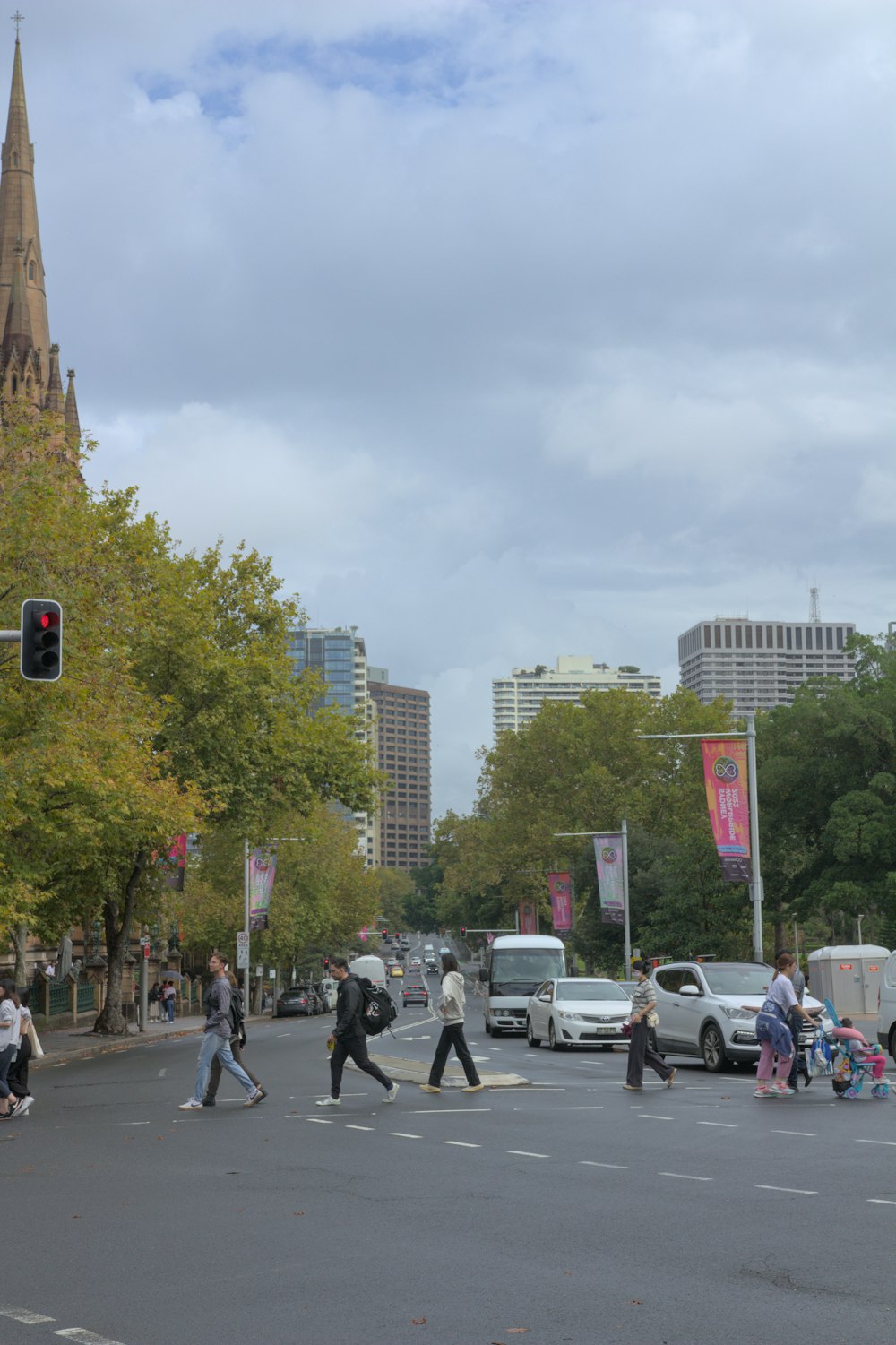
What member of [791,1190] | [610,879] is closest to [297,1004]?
[610,879]

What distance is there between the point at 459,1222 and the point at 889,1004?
44.9 feet

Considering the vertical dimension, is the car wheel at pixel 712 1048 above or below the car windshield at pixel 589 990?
below

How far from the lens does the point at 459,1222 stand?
393 inches

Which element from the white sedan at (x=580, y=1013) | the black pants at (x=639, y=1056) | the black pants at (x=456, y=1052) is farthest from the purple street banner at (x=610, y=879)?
the black pants at (x=456, y=1052)

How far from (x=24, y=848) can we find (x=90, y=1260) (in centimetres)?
2409

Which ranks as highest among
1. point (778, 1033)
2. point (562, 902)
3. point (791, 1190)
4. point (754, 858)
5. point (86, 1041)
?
point (754, 858)

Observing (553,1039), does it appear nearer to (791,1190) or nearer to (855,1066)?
(855,1066)

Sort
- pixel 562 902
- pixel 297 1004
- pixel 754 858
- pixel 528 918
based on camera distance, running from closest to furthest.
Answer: pixel 754 858
pixel 562 902
pixel 297 1004
pixel 528 918

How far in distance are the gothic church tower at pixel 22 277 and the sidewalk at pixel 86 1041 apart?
4595 cm

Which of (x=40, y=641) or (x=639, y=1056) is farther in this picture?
(x=639, y=1056)

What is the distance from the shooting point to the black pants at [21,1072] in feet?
61.0

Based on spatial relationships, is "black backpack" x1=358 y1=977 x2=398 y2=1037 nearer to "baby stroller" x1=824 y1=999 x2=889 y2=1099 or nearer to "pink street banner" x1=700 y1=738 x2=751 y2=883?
"baby stroller" x1=824 y1=999 x2=889 y2=1099

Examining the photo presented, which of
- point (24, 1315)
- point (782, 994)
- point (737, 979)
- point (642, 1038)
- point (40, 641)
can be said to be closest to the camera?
point (24, 1315)

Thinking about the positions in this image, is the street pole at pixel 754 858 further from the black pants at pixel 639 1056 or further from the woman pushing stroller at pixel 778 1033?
the woman pushing stroller at pixel 778 1033
